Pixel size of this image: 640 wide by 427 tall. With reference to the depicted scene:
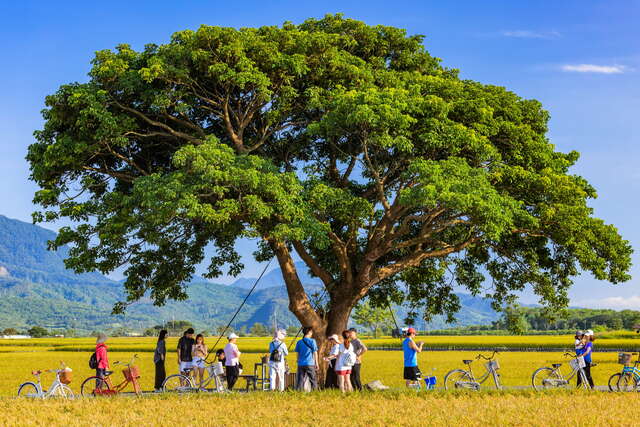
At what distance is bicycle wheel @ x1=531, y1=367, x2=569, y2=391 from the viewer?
20391 millimetres

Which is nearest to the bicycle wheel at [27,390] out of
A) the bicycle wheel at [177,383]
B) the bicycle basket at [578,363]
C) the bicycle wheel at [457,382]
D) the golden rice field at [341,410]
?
the golden rice field at [341,410]

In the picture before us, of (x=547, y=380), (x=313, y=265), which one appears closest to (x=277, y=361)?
(x=313, y=265)

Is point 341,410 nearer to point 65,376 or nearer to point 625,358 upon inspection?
point 65,376

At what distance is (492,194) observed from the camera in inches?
817

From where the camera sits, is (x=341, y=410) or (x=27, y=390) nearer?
(x=341, y=410)

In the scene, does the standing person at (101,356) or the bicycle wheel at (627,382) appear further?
the bicycle wheel at (627,382)

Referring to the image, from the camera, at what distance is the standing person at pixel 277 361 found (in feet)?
60.2

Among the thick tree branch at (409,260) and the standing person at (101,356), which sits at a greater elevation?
the thick tree branch at (409,260)

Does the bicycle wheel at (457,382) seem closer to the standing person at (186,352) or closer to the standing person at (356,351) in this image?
the standing person at (356,351)

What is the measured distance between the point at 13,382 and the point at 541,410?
29.9m

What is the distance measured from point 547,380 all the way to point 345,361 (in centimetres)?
647

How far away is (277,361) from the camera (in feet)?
61.6

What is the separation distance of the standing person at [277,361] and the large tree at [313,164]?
361 cm

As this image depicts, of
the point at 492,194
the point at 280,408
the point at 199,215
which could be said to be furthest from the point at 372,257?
the point at 280,408
